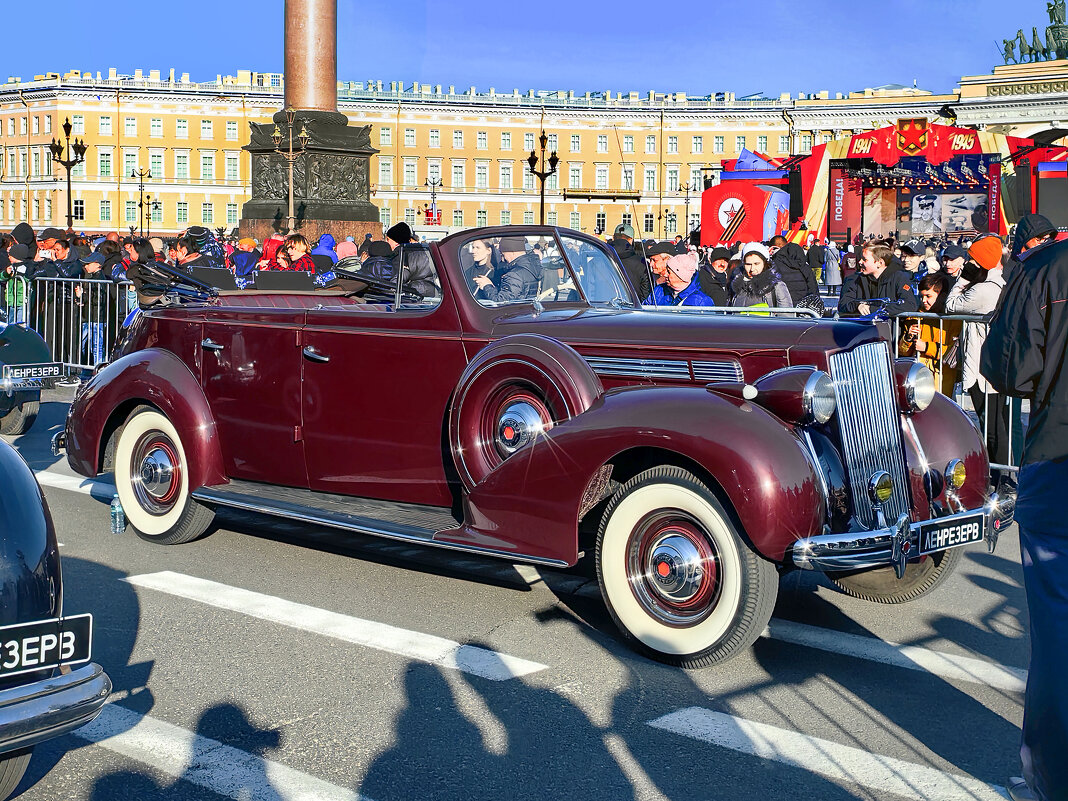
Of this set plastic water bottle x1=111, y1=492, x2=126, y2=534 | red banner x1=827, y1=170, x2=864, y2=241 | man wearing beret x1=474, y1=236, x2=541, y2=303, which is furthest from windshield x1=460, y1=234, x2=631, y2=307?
red banner x1=827, y1=170, x2=864, y2=241

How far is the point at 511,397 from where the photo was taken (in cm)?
594

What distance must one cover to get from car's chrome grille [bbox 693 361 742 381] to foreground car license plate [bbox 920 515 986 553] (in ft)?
3.57

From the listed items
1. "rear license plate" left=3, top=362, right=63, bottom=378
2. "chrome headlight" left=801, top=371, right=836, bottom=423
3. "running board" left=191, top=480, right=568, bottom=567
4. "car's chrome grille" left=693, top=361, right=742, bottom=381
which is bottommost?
"running board" left=191, top=480, right=568, bottom=567

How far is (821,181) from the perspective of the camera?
47250mm

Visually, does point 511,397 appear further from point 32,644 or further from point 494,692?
point 32,644

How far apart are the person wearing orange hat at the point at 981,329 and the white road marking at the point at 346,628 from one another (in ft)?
18.5

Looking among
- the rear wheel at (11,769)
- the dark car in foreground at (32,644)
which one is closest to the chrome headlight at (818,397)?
the dark car in foreground at (32,644)

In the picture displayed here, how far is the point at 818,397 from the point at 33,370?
26.0 ft

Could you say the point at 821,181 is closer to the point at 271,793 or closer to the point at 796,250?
the point at 796,250

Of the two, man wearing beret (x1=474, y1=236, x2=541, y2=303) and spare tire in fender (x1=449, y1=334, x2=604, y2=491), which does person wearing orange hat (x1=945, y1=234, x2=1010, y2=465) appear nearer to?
man wearing beret (x1=474, y1=236, x2=541, y2=303)

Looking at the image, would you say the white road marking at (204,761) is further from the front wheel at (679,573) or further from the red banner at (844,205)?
the red banner at (844,205)

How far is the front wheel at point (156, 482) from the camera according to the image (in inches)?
286

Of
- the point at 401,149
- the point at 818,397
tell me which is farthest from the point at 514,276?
the point at 401,149

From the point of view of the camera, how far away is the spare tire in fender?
5742 millimetres
